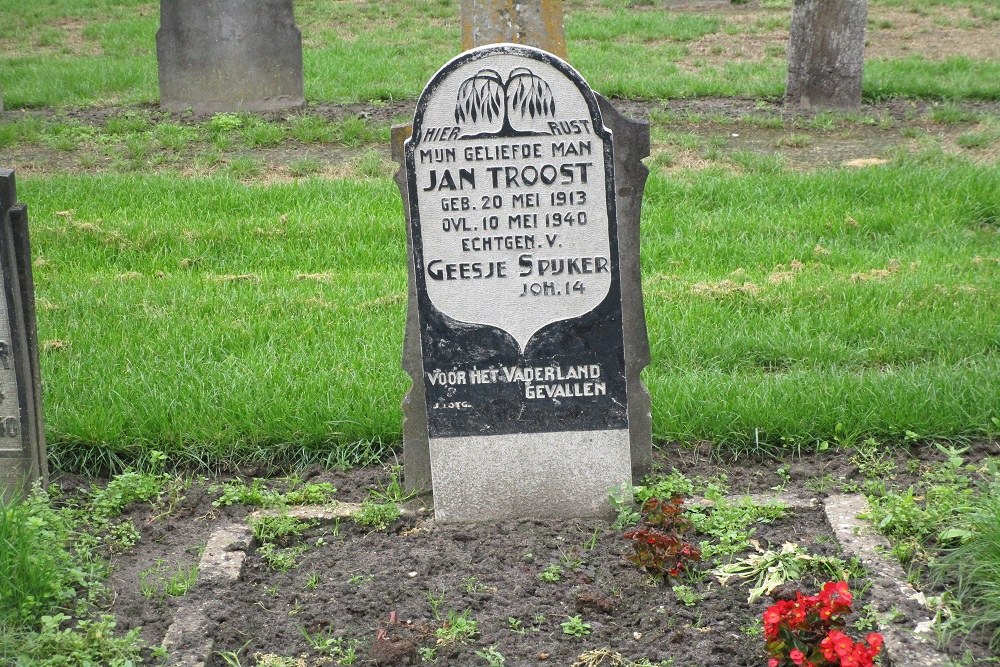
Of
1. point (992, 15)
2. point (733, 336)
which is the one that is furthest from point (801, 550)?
point (992, 15)

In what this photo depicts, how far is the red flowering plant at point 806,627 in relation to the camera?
3.00 metres

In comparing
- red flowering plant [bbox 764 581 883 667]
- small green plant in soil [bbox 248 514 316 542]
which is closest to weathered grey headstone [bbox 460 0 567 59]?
small green plant in soil [bbox 248 514 316 542]

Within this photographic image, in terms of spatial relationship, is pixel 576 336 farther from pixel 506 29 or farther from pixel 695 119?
pixel 695 119

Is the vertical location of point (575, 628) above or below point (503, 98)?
below

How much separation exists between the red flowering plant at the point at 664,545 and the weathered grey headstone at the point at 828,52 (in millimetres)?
7698

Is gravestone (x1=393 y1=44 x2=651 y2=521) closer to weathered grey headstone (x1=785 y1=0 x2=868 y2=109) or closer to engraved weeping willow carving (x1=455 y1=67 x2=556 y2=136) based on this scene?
engraved weeping willow carving (x1=455 y1=67 x2=556 y2=136)

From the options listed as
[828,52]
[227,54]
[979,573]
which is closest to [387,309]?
[979,573]

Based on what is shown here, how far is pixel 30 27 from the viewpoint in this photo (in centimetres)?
1681

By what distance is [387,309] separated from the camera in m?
5.86

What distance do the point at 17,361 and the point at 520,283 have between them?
1698 millimetres

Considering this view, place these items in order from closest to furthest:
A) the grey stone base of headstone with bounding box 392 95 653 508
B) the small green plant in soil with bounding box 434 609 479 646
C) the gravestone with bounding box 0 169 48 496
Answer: the small green plant in soil with bounding box 434 609 479 646
the gravestone with bounding box 0 169 48 496
the grey stone base of headstone with bounding box 392 95 653 508

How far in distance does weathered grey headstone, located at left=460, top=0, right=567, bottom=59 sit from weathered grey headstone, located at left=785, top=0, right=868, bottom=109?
3691 millimetres

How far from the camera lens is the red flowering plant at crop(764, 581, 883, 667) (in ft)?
9.86

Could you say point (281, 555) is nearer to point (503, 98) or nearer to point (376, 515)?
point (376, 515)
